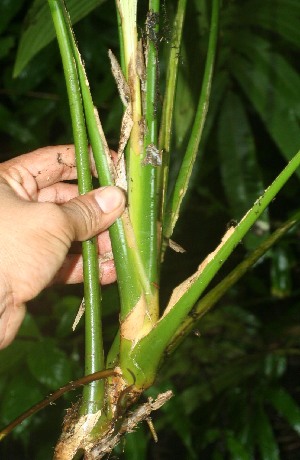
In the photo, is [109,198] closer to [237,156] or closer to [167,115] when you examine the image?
[167,115]

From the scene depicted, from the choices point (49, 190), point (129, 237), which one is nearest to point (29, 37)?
point (49, 190)

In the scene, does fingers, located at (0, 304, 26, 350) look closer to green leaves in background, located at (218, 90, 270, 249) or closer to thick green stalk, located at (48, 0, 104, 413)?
thick green stalk, located at (48, 0, 104, 413)

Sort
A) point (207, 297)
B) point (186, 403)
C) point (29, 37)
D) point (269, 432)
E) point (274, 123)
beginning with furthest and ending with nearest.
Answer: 1. point (186, 403)
2. point (269, 432)
3. point (274, 123)
4. point (29, 37)
5. point (207, 297)

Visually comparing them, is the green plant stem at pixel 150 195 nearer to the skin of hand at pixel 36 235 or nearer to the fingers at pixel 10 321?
the skin of hand at pixel 36 235

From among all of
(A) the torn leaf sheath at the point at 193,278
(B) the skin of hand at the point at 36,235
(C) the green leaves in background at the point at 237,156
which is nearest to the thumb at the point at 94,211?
(B) the skin of hand at the point at 36,235

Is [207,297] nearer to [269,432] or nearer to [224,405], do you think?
[269,432]

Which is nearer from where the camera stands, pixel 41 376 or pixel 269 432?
pixel 41 376
